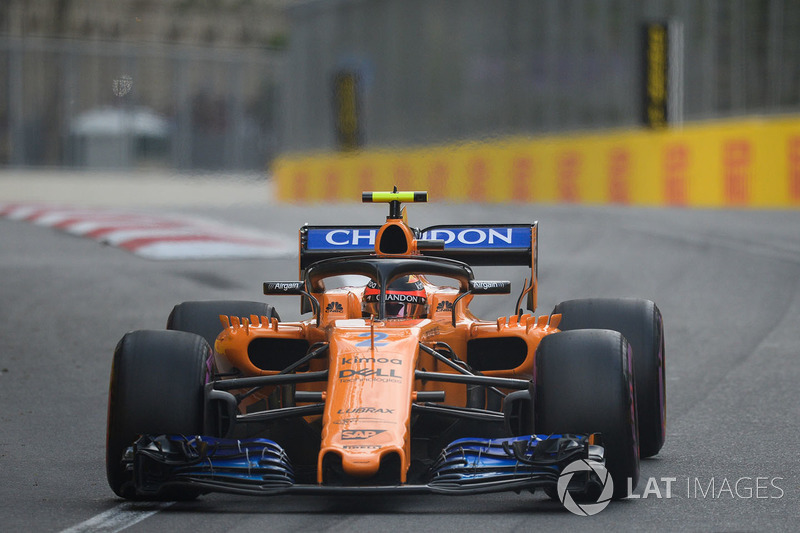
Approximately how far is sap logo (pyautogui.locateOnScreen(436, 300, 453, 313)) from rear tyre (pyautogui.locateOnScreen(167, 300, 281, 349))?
117cm

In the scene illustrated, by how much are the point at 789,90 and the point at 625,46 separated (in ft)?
21.3

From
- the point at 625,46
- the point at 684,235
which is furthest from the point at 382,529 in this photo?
the point at 625,46

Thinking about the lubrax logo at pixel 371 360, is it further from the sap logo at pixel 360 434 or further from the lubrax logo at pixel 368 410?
the sap logo at pixel 360 434

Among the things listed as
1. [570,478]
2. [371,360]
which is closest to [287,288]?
[371,360]

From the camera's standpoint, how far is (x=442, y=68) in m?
42.1

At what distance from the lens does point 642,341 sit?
24.7 ft

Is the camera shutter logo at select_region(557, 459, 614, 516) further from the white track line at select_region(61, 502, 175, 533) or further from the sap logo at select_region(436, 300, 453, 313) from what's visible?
the white track line at select_region(61, 502, 175, 533)

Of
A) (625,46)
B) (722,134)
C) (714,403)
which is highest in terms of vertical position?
(625,46)

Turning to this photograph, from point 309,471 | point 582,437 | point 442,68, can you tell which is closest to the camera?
point 582,437

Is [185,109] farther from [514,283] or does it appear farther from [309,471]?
[309,471]

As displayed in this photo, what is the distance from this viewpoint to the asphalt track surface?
20.1ft

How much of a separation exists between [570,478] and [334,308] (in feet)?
5.96

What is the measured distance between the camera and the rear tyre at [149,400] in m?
6.45

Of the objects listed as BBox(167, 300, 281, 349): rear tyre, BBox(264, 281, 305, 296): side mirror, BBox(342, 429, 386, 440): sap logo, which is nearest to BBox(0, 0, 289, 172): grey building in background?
BBox(167, 300, 281, 349): rear tyre
